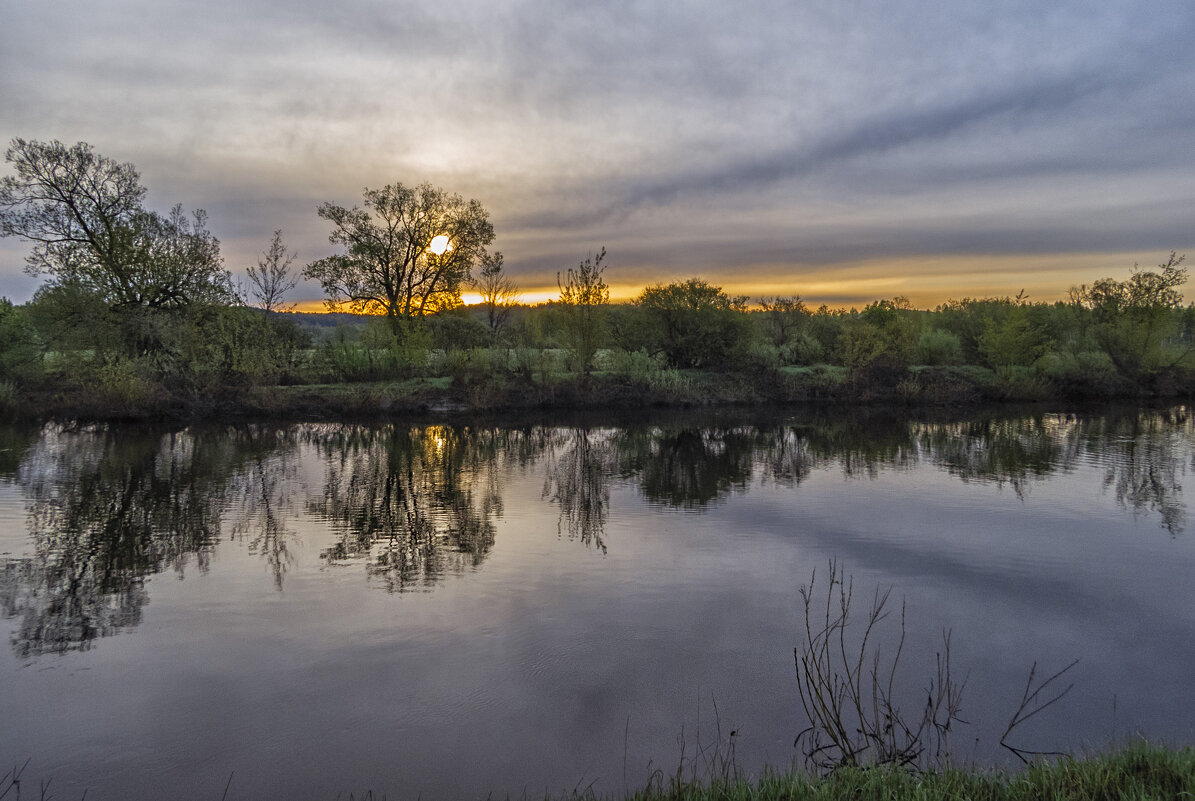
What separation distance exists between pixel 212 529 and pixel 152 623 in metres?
4.08

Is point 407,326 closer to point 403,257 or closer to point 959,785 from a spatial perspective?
point 403,257

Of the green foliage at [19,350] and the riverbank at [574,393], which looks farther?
the green foliage at [19,350]

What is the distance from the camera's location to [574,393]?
3156 centimetres

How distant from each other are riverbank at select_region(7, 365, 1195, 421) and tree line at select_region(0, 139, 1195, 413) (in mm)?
262

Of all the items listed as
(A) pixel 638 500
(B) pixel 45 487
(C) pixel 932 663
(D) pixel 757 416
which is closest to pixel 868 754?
(C) pixel 932 663

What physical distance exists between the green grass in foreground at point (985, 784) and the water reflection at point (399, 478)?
5316 mm

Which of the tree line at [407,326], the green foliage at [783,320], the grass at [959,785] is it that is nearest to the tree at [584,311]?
the tree line at [407,326]

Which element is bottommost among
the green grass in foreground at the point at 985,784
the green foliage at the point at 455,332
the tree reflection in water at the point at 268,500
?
the tree reflection in water at the point at 268,500

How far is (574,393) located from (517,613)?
24280 mm

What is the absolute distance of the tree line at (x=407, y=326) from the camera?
26.0m

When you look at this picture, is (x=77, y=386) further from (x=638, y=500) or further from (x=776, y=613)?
(x=776, y=613)

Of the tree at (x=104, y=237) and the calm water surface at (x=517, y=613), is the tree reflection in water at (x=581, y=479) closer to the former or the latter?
the calm water surface at (x=517, y=613)

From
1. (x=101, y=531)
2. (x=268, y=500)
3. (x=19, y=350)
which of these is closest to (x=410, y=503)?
(x=268, y=500)

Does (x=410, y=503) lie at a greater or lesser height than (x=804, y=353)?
lesser
